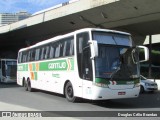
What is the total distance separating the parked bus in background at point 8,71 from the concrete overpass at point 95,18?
516cm

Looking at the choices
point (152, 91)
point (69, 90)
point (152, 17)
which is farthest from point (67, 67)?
point (152, 17)

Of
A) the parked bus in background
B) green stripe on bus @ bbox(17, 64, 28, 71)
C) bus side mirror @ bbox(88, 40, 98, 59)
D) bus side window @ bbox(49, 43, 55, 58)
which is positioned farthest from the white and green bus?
the parked bus in background

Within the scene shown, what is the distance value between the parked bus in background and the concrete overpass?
5165 millimetres

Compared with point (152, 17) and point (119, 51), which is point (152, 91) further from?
point (119, 51)

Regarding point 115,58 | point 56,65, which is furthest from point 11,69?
point 115,58

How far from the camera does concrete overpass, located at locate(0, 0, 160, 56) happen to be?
2778cm

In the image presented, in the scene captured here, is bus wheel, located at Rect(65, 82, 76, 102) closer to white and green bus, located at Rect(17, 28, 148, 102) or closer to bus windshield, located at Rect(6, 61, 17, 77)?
white and green bus, located at Rect(17, 28, 148, 102)

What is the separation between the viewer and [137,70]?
15.2m

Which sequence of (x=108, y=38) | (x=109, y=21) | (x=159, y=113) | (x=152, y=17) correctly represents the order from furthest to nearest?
(x=109, y=21) < (x=152, y=17) < (x=108, y=38) < (x=159, y=113)

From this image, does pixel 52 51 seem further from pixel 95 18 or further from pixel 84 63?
pixel 95 18

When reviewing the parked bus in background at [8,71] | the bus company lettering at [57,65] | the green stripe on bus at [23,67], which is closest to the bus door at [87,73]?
the bus company lettering at [57,65]

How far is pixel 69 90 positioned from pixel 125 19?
638 inches

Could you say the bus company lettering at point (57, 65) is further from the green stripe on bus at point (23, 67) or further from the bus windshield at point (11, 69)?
the bus windshield at point (11, 69)

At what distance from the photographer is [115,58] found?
14.7 meters
